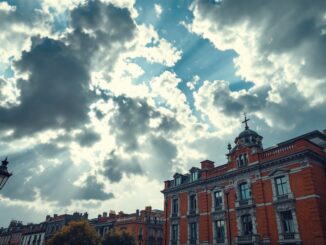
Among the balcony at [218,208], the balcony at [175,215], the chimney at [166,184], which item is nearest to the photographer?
the balcony at [218,208]

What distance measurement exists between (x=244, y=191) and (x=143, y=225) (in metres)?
28.3

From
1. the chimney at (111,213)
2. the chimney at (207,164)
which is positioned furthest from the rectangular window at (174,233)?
the chimney at (111,213)

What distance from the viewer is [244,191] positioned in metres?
32.9

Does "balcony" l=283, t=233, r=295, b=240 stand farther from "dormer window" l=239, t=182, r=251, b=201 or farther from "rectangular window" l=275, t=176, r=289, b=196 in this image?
"dormer window" l=239, t=182, r=251, b=201

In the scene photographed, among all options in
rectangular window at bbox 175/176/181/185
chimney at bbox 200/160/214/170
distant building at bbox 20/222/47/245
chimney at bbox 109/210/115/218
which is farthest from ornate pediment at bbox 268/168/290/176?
distant building at bbox 20/222/47/245

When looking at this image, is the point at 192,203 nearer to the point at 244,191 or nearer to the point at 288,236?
the point at 244,191

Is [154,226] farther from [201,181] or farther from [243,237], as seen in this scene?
[243,237]

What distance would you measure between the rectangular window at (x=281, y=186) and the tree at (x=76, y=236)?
2791cm

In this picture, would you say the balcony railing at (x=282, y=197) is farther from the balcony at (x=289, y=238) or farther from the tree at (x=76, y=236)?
the tree at (x=76, y=236)

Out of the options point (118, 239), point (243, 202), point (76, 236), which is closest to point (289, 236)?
point (243, 202)

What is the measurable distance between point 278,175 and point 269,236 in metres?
6.53

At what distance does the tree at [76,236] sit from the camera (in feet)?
129

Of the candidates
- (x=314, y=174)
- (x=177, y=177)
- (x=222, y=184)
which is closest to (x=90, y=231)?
(x=177, y=177)

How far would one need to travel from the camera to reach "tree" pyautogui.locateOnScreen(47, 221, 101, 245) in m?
39.2
